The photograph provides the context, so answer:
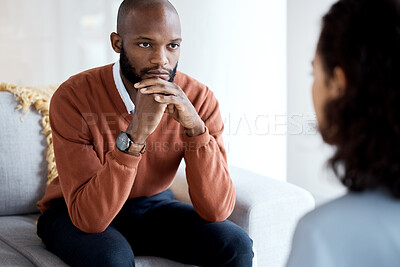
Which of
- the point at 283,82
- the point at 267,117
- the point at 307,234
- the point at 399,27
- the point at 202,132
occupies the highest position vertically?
the point at 399,27

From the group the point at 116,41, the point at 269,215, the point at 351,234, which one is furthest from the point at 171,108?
the point at 351,234

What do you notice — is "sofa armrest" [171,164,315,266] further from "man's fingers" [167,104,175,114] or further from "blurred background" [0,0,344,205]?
"blurred background" [0,0,344,205]

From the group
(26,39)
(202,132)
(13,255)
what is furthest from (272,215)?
(26,39)

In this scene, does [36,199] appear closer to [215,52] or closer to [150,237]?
[150,237]

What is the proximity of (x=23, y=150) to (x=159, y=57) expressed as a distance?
75cm

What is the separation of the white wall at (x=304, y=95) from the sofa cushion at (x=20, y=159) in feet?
5.54

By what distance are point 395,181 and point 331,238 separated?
0.13 metres

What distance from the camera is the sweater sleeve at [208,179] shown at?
149 centimetres

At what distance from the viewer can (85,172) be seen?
1452 mm

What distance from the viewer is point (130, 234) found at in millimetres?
1534

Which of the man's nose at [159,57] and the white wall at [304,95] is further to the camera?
the white wall at [304,95]

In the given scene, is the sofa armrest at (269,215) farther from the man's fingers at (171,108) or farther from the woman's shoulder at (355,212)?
the woman's shoulder at (355,212)

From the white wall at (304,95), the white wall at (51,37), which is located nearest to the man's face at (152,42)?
the white wall at (51,37)

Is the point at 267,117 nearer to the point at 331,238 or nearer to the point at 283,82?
the point at 283,82
